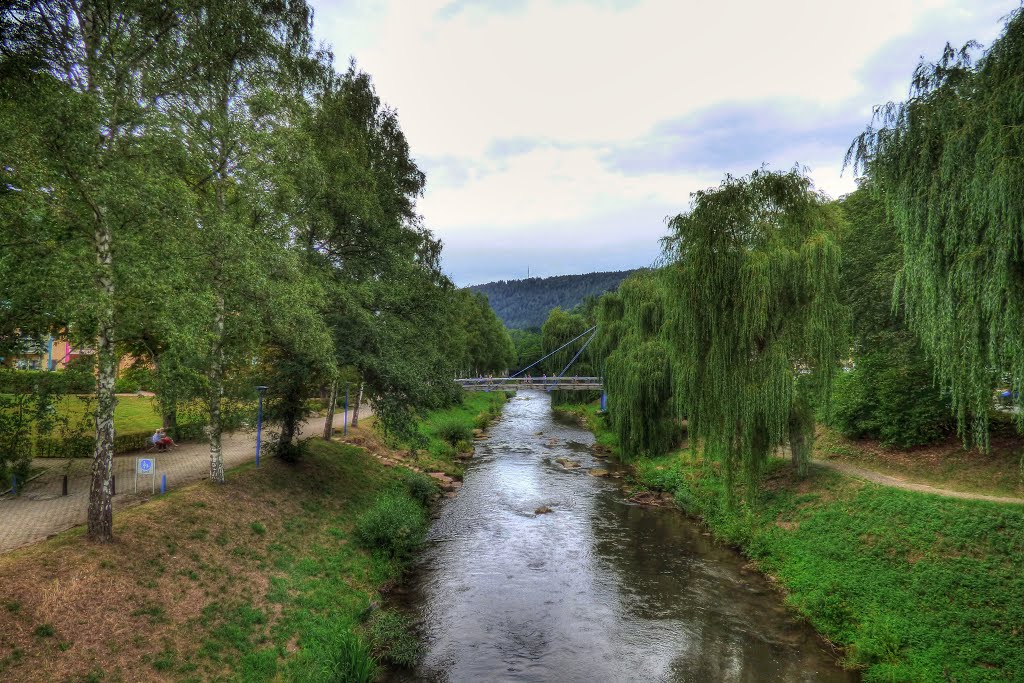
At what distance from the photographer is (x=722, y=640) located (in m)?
13.9

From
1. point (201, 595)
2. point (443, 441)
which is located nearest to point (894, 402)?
point (201, 595)

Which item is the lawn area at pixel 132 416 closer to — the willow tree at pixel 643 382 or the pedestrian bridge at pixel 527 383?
the willow tree at pixel 643 382

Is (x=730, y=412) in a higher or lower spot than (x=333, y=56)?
lower

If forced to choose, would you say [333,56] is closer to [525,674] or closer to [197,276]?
[197,276]

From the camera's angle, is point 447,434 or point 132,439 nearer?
point 132,439

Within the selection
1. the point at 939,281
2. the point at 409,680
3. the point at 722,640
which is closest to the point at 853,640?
the point at 722,640

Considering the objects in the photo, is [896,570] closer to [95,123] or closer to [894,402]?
[894,402]

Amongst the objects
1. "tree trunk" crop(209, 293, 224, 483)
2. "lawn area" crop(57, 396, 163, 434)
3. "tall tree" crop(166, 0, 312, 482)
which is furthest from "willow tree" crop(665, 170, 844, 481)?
"lawn area" crop(57, 396, 163, 434)

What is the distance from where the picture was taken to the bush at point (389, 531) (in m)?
18.4

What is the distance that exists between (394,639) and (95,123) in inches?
533

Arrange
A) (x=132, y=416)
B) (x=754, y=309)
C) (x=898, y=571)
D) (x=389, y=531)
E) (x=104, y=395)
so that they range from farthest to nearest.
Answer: (x=132, y=416) → (x=389, y=531) → (x=754, y=309) → (x=898, y=571) → (x=104, y=395)

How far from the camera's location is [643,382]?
2983cm

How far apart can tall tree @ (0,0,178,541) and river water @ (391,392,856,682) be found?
9.46 metres

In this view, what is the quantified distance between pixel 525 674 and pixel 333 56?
22715 mm
